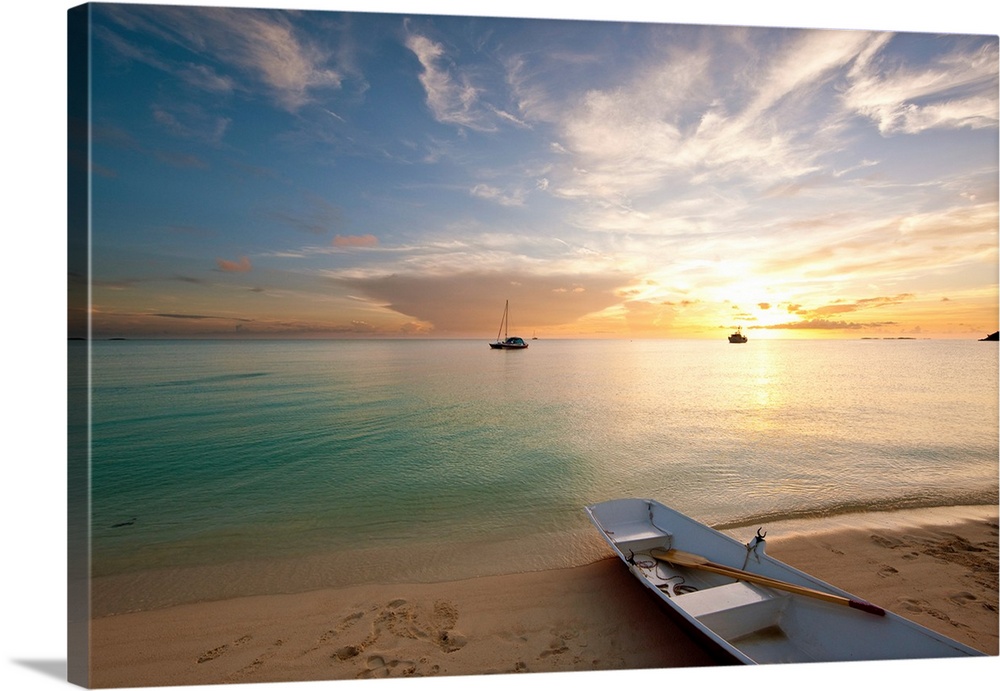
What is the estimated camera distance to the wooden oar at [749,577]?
2.17 metres

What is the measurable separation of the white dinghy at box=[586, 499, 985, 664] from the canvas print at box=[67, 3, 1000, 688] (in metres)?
0.02

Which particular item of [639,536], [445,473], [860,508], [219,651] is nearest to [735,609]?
[639,536]

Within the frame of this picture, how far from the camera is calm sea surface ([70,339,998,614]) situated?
387 cm

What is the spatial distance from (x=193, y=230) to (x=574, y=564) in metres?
5.54

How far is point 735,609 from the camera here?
7.71 feet

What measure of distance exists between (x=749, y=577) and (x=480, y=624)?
5.10 feet

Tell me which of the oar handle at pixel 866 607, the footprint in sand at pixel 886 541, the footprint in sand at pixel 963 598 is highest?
the oar handle at pixel 866 607

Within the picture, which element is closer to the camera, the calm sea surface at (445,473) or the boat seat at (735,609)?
the boat seat at (735,609)

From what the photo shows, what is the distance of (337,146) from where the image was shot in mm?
4961

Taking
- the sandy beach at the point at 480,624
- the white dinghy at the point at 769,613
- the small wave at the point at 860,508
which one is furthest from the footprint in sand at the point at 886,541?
the white dinghy at the point at 769,613

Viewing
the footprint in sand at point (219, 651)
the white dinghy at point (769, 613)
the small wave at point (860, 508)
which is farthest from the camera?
the small wave at point (860, 508)

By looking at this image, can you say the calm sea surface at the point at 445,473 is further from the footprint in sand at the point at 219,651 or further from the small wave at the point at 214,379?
the small wave at the point at 214,379

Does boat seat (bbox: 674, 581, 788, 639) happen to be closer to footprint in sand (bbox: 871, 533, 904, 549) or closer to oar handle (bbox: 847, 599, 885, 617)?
oar handle (bbox: 847, 599, 885, 617)

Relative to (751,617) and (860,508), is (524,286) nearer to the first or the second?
(860,508)
